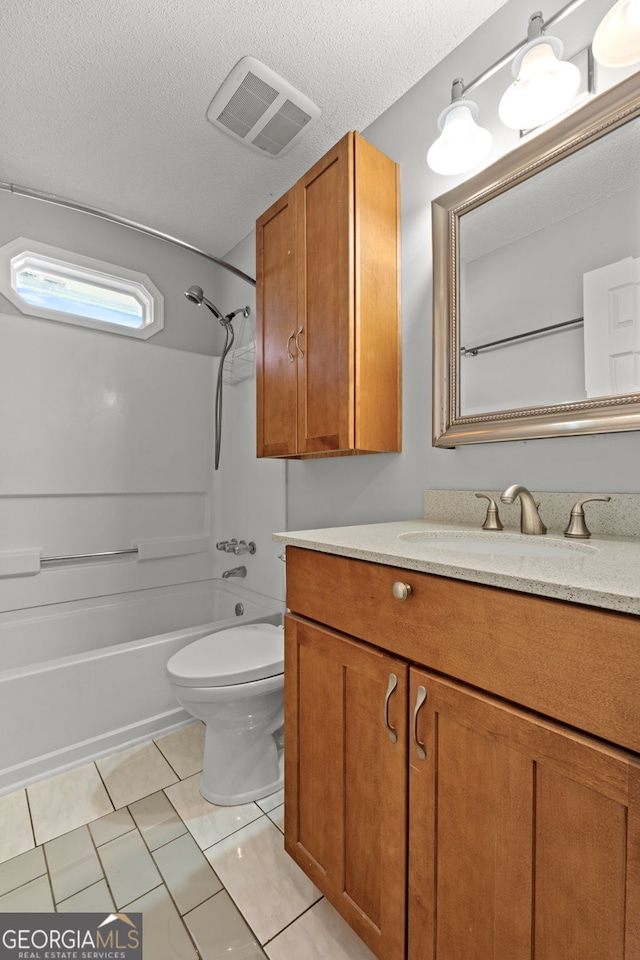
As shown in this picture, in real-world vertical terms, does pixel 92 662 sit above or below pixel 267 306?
below

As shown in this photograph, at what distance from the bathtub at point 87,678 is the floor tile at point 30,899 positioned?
18.8 inches

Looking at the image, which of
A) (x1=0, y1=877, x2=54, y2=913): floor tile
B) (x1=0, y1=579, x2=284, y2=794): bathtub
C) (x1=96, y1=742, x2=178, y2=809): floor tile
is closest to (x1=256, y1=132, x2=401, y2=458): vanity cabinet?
(x1=0, y1=579, x2=284, y2=794): bathtub

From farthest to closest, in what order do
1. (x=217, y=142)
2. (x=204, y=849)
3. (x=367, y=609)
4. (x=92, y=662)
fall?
(x=217, y=142)
(x=92, y=662)
(x=204, y=849)
(x=367, y=609)

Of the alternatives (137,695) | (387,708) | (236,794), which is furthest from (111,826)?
(387,708)

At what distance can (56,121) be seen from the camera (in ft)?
5.51

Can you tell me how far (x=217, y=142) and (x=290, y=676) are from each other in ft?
6.65

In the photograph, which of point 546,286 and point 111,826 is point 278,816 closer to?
point 111,826

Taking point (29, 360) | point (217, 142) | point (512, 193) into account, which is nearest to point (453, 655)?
point (512, 193)

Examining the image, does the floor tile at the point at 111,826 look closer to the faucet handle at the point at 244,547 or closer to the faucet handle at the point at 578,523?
the faucet handle at the point at 244,547

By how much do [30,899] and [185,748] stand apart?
680mm

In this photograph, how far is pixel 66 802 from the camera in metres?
1.47

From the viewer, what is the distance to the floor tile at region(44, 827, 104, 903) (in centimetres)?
115

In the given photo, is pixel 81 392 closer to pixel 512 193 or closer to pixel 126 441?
pixel 126 441

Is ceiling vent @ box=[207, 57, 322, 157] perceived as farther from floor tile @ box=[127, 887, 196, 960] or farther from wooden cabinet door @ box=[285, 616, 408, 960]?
floor tile @ box=[127, 887, 196, 960]
